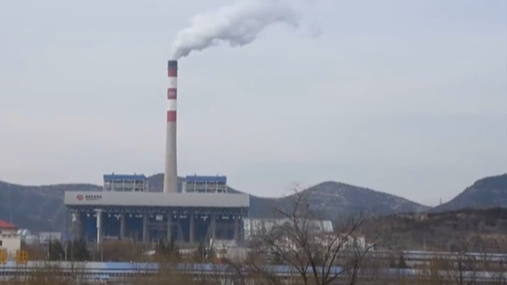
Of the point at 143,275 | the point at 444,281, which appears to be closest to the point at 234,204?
the point at 143,275

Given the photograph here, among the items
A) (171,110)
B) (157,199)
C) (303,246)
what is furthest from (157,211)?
(303,246)

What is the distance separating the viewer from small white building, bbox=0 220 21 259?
46.5 meters

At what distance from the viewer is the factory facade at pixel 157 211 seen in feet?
184

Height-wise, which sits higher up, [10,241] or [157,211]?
[157,211]

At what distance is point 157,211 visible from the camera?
5684 centimetres

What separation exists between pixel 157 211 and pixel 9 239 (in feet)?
33.2

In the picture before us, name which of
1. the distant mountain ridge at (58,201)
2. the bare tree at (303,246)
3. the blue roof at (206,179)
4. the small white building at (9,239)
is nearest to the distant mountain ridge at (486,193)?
the distant mountain ridge at (58,201)

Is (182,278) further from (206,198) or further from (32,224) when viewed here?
(32,224)

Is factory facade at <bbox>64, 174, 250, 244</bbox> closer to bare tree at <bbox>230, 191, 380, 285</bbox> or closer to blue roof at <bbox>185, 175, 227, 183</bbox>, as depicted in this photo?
blue roof at <bbox>185, 175, 227, 183</bbox>

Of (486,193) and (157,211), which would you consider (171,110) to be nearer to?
(157,211)

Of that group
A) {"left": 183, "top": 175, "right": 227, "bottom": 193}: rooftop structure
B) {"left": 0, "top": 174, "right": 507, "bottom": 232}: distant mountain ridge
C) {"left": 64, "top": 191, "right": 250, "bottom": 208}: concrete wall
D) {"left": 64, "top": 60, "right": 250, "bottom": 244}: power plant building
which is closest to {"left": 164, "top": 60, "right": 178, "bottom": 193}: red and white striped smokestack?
{"left": 64, "top": 60, "right": 250, "bottom": 244}: power plant building

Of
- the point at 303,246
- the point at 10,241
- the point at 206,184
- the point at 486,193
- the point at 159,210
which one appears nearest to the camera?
the point at 303,246

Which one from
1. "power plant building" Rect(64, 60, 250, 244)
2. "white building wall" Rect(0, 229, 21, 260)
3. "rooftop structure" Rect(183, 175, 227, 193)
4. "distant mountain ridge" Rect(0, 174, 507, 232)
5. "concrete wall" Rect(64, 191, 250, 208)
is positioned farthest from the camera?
"distant mountain ridge" Rect(0, 174, 507, 232)

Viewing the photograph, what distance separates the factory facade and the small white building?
13.8 feet
